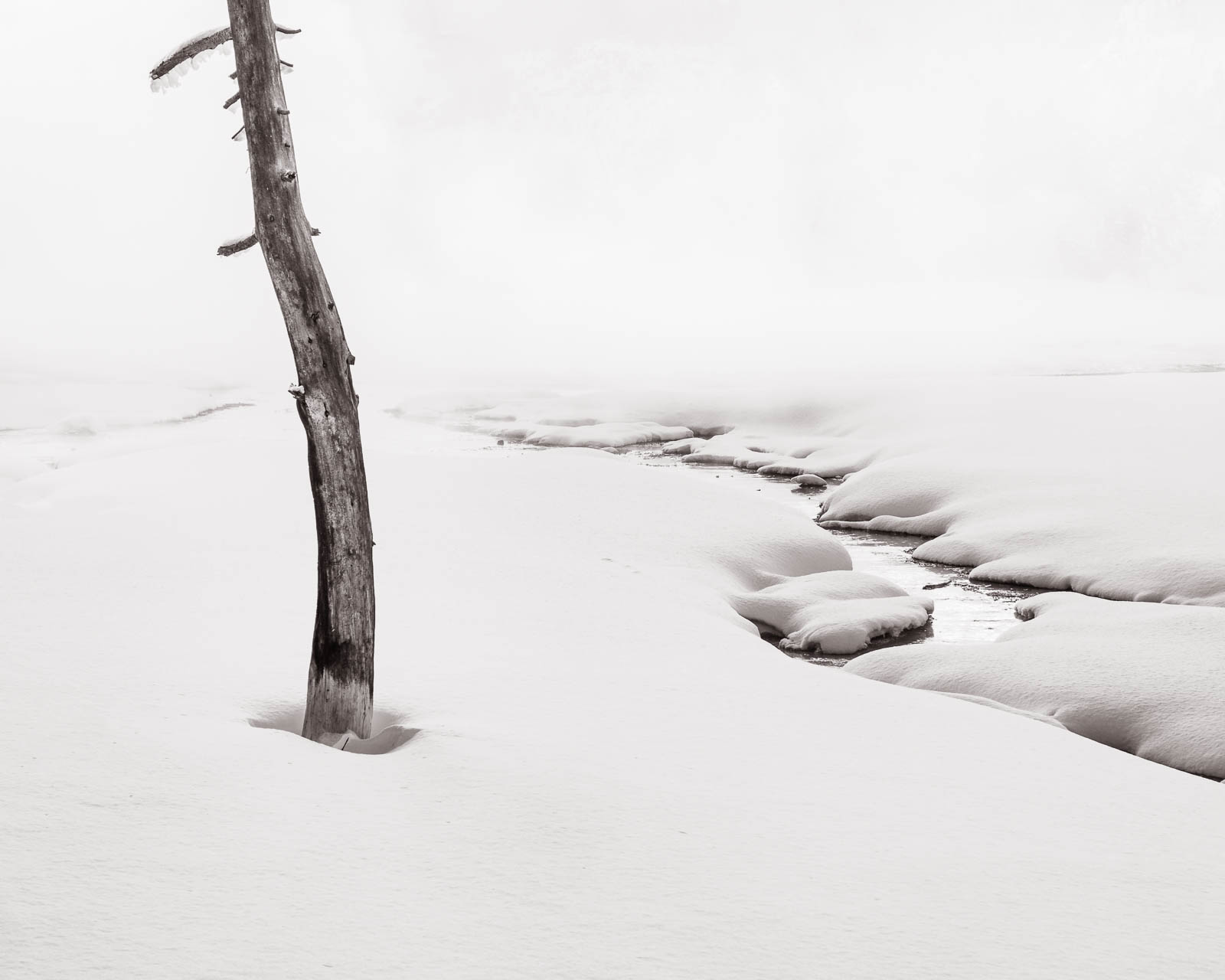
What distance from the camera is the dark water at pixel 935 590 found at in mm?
10438

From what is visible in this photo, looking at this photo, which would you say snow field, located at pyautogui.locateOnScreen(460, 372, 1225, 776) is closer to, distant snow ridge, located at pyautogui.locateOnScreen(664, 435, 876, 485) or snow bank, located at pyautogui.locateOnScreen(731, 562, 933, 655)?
distant snow ridge, located at pyautogui.locateOnScreen(664, 435, 876, 485)

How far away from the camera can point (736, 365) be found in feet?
201

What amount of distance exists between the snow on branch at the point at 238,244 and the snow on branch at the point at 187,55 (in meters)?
0.87

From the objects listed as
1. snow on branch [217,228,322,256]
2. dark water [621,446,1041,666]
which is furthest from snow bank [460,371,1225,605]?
snow on branch [217,228,322,256]

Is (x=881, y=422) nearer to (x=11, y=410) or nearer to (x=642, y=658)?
(x=642, y=658)

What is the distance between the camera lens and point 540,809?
4.60 m

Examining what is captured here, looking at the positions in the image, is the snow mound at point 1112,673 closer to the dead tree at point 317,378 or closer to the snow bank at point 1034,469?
the snow bank at point 1034,469

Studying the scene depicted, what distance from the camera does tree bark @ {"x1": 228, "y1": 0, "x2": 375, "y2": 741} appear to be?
5.26m

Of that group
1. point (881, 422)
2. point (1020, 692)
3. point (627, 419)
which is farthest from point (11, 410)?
point (1020, 692)

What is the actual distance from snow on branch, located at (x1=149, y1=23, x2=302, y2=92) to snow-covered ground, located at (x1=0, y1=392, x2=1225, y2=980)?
11.0 ft

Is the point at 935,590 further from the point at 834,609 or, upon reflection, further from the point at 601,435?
the point at 601,435

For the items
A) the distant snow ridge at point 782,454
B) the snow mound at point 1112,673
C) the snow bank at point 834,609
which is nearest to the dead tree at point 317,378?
the snow mound at point 1112,673

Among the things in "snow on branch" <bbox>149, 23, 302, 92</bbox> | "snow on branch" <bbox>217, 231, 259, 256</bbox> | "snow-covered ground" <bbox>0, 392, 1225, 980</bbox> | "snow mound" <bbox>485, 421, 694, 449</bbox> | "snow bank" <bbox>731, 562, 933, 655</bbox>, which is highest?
"snow mound" <bbox>485, 421, 694, 449</bbox>

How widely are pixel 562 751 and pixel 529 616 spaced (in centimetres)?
345
